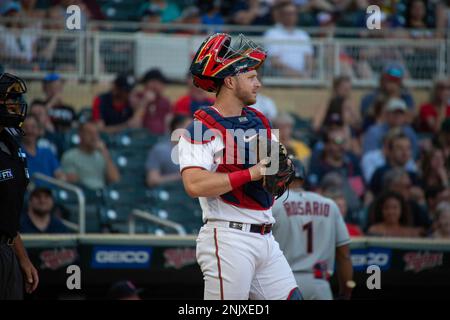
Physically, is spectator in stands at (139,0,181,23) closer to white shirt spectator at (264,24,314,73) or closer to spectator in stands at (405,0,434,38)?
white shirt spectator at (264,24,314,73)

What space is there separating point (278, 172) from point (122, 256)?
11.5 ft

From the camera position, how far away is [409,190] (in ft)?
34.9

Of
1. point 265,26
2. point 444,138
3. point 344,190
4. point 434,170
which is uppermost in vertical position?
point 265,26

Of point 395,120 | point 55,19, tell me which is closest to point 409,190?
point 395,120

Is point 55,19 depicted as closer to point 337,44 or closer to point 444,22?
point 337,44

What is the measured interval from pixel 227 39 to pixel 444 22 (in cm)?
824

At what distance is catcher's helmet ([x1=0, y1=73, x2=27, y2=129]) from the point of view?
596 cm

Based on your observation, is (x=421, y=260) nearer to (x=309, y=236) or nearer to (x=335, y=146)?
(x=309, y=236)

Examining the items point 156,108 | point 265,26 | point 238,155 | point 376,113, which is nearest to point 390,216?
point 376,113

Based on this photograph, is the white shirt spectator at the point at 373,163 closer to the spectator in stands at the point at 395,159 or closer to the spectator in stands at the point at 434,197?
the spectator in stands at the point at 395,159

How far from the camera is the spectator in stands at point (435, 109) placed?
1241cm

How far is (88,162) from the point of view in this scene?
34.7ft

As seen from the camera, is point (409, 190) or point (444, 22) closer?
point (409, 190)
